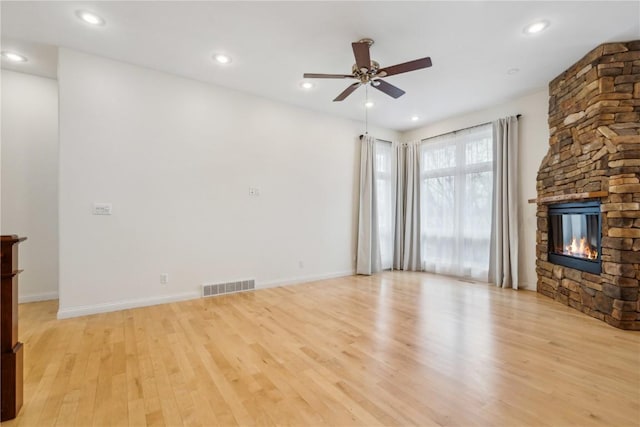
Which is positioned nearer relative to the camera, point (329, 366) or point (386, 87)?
point (329, 366)

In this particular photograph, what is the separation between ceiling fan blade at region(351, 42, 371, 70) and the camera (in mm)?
2578

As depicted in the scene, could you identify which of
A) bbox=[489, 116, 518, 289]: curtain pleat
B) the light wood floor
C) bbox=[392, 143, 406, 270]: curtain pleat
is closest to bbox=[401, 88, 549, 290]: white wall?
bbox=[489, 116, 518, 289]: curtain pleat

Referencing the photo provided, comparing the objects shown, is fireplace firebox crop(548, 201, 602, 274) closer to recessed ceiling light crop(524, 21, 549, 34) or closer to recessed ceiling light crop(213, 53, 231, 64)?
recessed ceiling light crop(524, 21, 549, 34)

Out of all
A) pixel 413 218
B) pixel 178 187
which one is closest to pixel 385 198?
pixel 413 218

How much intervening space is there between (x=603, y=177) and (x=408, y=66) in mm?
2525

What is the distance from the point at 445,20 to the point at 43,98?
5.01 metres

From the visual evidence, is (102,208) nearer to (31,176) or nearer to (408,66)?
(31,176)

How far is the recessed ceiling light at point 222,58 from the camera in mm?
3336

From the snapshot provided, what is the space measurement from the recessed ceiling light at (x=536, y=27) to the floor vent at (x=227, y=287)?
452 centimetres

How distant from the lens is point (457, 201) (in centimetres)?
530

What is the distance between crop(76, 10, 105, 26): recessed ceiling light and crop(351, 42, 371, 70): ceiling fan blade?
2.45 meters

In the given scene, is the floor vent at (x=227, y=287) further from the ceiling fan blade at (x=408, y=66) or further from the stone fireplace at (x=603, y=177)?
the stone fireplace at (x=603, y=177)

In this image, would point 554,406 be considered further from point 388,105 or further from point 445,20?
point 388,105

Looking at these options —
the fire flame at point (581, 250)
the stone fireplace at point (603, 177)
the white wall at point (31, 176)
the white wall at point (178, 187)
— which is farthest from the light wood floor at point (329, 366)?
the fire flame at point (581, 250)
